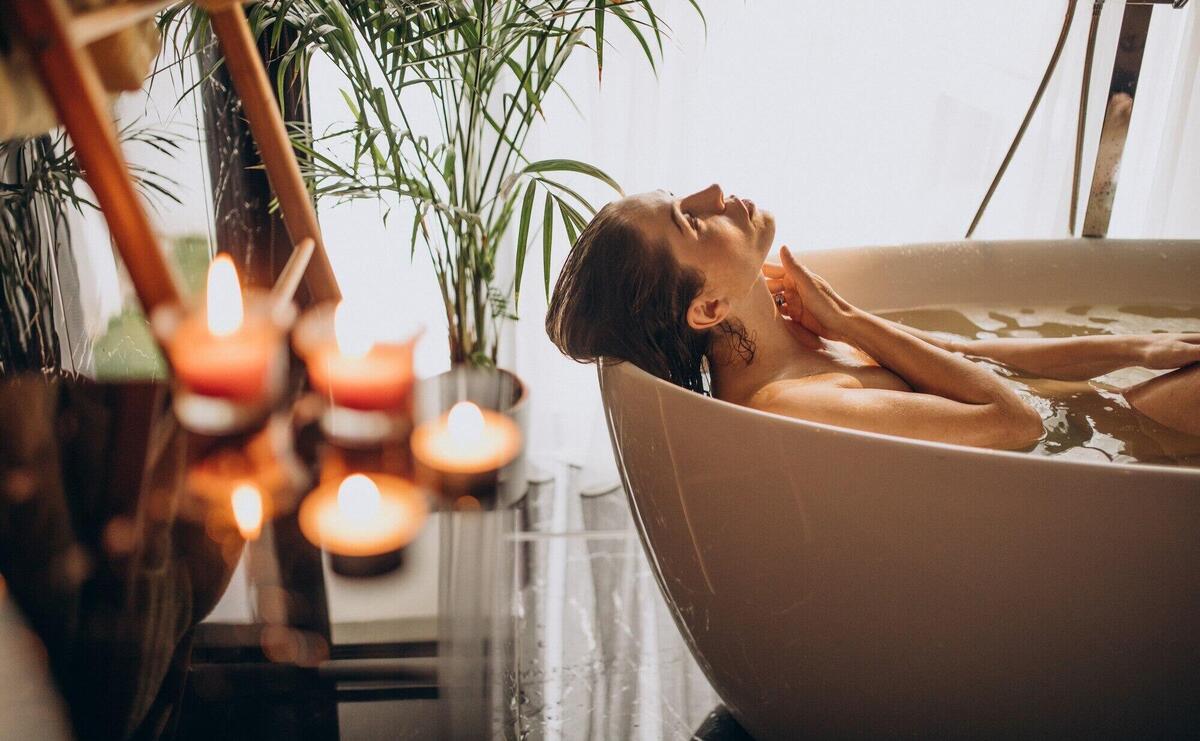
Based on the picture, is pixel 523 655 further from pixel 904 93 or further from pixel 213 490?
pixel 904 93

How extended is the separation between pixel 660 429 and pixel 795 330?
44 centimetres

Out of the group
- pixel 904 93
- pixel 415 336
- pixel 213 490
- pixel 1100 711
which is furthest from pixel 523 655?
pixel 904 93

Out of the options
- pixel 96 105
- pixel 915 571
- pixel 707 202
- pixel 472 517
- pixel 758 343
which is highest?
pixel 96 105

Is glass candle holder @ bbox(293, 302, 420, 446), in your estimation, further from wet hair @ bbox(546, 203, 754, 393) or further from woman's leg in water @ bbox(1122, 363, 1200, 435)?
woman's leg in water @ bbox(1122, 363, 1200, 435)

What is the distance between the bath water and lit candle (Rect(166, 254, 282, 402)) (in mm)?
1021

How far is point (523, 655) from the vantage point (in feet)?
4.80

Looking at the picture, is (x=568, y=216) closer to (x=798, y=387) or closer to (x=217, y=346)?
(x=798, y=387)

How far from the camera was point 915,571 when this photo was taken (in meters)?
0.86

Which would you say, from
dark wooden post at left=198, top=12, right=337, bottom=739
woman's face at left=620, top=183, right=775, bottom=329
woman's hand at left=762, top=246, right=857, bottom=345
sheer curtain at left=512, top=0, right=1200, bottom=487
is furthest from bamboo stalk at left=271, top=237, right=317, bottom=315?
sheer curtain at left=512, top=0, right=1200, bottom=487

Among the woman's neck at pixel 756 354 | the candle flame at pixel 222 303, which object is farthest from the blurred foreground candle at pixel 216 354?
the woman's neck at pixel 756 354

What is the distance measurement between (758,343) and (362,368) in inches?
25.2

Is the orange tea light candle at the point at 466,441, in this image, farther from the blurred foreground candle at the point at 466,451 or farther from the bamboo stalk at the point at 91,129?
the bamboo stalk at the point at 91,129

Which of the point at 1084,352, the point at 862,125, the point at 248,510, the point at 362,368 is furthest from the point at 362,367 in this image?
the point at 862,125

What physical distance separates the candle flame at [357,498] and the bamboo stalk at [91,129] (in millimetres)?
608
